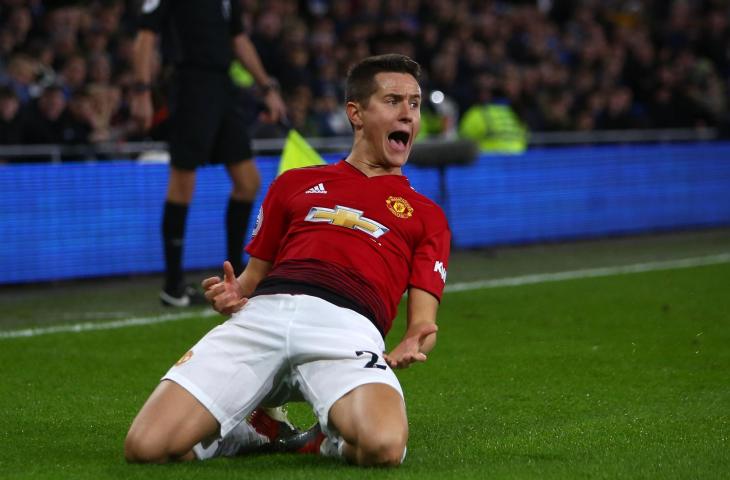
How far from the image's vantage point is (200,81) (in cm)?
830

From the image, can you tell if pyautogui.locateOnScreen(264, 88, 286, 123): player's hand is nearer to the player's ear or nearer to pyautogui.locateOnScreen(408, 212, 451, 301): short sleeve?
the player's ear

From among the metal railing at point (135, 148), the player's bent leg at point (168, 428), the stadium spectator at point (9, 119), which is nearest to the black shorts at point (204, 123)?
the metal railing at point (135, 148)

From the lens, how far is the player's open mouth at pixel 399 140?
4.71 m

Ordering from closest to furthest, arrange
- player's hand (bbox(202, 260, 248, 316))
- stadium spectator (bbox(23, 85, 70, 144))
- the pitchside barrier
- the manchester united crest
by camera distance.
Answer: player's hand (bbox(202, 260, 248, 316)) → the manchester united crest → the pitchside barrier → stadium spectator (bbox(23, 85, 70, 144))

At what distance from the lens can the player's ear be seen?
4762 mm

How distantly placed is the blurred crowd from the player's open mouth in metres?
3.88

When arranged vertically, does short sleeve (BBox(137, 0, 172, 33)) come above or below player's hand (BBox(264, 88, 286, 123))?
above

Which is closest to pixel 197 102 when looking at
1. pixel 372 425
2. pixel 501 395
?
pixel 501 395

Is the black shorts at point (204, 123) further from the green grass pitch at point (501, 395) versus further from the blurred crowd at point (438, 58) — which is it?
the green grass pitch at point (501, 395)

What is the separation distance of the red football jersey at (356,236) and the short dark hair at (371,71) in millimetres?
260

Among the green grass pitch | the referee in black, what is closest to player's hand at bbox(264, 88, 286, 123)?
the referee in black

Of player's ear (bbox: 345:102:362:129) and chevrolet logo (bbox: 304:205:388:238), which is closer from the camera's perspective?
chevrolet logo (bbox: 304:205:388:238)

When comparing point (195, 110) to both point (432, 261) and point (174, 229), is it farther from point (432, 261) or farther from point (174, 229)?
point (432, 261)

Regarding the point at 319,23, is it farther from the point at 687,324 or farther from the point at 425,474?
the point at 425,474
